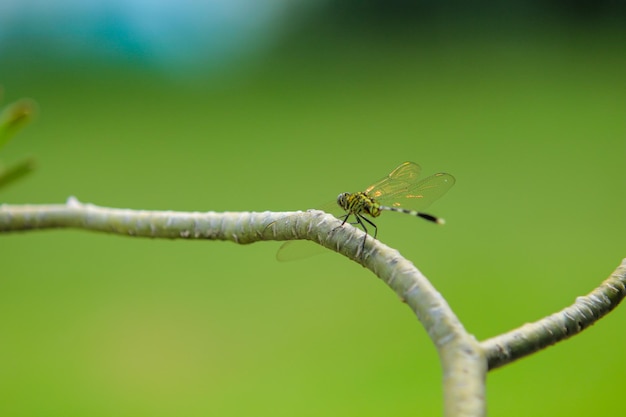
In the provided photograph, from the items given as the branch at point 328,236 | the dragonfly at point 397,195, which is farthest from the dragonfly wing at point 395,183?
the branch at point 328,236

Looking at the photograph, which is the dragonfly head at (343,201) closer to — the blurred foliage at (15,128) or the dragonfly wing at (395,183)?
the dragonfly wing at (395,183)

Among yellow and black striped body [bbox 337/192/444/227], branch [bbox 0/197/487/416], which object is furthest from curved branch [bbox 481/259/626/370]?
yellow and black striped body [bbox 337/192/444/227]

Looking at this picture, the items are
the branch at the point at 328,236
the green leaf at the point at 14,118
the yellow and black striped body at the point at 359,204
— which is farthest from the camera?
the yellow and black striped body at the point at 359,204

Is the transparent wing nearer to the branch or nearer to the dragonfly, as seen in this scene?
the dragonfly

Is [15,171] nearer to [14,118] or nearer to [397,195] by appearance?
[14,118]

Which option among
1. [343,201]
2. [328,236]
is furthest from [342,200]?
[328,236]

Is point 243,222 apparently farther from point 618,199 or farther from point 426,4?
point 426,4

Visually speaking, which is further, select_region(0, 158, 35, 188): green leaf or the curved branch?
select_region(0, 158, 35, 188): green leaf
